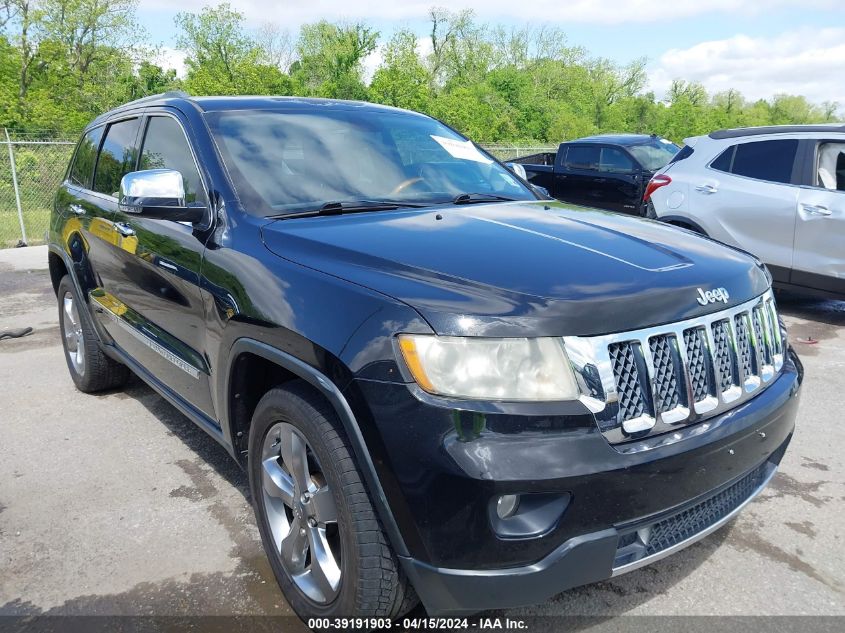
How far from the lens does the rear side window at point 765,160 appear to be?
665 cm

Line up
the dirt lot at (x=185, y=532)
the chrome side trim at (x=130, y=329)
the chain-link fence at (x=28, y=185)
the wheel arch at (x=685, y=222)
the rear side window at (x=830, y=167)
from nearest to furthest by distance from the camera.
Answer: the dirt lot at (x=185, y=532)
the chrome side trim at (x=130, y=329)
the rear side window at (x=830, y=167)
the wheel arch at (x=685, y=222)
the chain-link fence at (x=28, y=185)

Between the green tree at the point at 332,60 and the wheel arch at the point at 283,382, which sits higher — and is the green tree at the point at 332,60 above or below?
above

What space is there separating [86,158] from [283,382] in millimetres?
3093

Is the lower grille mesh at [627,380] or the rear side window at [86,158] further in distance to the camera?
the rear side window at [86,158]

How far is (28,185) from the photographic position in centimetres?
1473

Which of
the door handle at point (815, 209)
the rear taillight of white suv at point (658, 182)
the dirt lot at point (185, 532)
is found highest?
the rear taillight of white suv at point (658, 182)

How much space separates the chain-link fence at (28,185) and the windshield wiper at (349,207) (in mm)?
12232

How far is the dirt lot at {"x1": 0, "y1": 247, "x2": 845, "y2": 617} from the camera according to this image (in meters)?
2.59

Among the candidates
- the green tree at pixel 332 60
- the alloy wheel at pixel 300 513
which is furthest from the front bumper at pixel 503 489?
the green tree at pixel 332 60

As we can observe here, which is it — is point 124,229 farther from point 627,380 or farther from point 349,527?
point 627,380

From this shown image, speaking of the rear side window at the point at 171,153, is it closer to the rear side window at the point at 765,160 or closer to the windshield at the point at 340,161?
the windshield at the point at 340,161

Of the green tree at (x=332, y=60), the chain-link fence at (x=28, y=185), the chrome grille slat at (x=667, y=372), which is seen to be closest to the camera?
the chrome grille slat at (x=667, y=372)

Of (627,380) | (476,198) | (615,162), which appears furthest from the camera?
(615,162)

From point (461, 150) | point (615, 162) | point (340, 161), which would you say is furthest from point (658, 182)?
point (340, 161)
